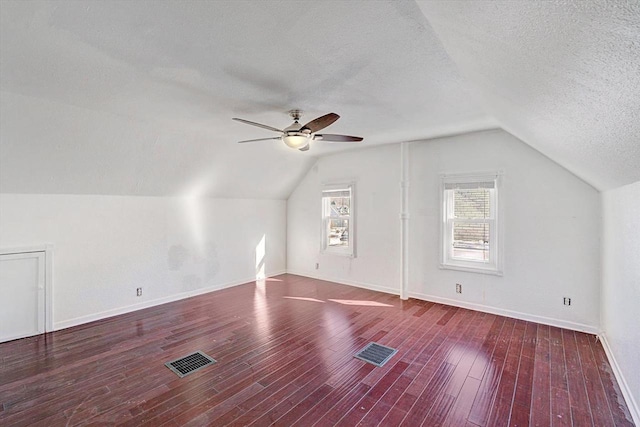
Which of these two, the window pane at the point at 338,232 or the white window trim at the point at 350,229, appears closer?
the white window trim at the point at 350,229

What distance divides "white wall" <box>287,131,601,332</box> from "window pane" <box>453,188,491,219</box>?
27 cm

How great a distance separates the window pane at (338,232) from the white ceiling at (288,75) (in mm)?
2436

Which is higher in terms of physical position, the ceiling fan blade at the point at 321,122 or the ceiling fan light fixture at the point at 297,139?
the ceiling fan blade at the point at 321,122

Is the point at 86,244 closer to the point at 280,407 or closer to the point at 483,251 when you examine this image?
the point at 280,407

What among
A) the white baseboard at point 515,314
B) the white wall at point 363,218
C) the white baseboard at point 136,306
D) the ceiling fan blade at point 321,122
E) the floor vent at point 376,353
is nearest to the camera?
the ceiling fan blade at point 321,122

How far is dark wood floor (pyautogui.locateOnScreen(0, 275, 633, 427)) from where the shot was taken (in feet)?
7.37

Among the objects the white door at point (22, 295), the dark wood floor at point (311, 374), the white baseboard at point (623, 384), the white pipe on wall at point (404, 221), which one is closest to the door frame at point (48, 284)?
the white door at point (22, 295)

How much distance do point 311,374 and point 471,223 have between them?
3.18 m

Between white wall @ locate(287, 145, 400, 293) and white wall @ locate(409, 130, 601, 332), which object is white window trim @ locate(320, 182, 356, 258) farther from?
white wall @ locate(409, 130, 601, 332)

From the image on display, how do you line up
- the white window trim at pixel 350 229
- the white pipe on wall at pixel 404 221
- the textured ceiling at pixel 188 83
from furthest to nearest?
the white window trim at pixel 350 229 < the white pipe on wall at pixel 404 221 < the textured ceiling at pixel 188 83

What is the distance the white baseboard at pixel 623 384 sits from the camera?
7.07ft

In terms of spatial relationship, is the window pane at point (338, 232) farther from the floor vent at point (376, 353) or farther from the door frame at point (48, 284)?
the door frame at point (48, 284)

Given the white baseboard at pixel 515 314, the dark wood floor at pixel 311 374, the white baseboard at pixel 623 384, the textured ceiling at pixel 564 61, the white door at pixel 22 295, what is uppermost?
the textured ceiling at pixel 564 61

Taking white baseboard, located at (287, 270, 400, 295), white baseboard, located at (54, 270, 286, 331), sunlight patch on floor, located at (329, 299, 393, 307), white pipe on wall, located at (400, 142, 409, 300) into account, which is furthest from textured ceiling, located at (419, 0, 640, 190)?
white baseboard, located at (54, 270, 286, 331)
